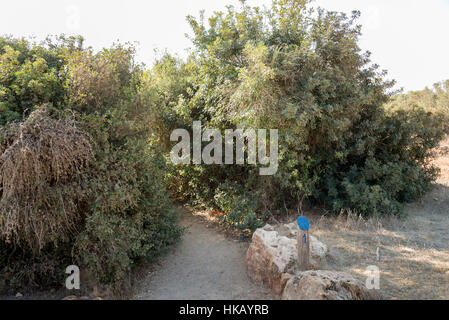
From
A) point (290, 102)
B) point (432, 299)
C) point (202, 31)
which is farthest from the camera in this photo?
point (202, 31)

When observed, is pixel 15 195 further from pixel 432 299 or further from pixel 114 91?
pixel 432 299

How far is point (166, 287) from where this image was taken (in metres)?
5.37

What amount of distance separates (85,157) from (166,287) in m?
2.59

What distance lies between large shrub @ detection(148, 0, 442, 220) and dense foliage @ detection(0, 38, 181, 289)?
1453 millimetres

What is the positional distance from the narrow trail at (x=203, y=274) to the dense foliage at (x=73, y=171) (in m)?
0.49

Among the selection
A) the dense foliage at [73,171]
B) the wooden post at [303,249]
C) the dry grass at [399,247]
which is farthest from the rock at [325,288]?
the dense foliage at [73,171]

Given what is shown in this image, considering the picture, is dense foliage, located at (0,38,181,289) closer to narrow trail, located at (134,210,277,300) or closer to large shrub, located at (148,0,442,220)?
narrow trail, located at (134,210,277,300)

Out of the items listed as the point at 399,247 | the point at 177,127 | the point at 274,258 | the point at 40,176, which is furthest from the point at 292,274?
the point at 177,127

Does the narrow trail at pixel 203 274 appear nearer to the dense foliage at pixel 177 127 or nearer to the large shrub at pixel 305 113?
the dense foliage at pixel 177 127

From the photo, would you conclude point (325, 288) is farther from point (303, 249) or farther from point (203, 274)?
point (203, 274)

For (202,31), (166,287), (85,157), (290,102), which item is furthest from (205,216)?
(202,31)

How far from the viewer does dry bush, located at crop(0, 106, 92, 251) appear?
4.18 metres

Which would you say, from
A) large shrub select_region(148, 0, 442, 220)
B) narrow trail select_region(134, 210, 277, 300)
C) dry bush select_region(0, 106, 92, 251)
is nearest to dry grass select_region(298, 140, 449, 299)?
large shrub select_region(148, 0, 442, 220)

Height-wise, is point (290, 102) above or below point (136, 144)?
above
